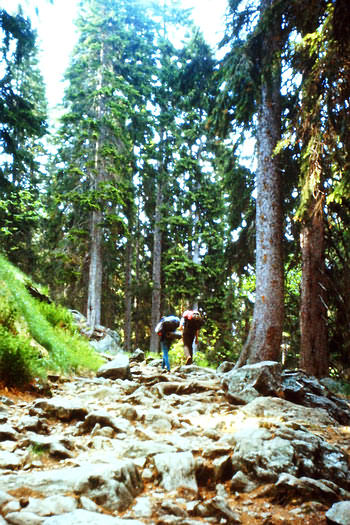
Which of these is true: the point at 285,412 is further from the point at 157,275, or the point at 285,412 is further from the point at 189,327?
the point at 157,275

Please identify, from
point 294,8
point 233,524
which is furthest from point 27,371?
point 294,8

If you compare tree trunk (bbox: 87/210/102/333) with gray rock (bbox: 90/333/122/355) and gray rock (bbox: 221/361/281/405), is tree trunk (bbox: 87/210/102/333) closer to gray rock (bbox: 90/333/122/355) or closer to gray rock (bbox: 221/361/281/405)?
gray rock (bbox: 90/333/122/355)

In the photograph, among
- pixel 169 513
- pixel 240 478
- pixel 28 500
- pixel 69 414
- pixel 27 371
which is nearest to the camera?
pixel 28 500

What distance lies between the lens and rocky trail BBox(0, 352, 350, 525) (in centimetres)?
214

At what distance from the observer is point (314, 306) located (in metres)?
8.23

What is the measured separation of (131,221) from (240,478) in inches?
643

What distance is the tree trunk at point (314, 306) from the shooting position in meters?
8.11

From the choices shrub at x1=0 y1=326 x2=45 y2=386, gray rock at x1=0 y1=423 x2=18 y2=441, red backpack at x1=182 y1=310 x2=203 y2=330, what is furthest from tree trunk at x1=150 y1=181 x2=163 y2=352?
gray rock at x1=0 y1=423 x2=18 y2=441

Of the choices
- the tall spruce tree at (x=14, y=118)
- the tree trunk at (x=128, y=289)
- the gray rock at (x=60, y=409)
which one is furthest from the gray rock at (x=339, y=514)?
the tree trunk at (x=128, y=289)

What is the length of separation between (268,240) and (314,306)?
2.21m

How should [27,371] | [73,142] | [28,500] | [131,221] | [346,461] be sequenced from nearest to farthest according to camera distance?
[28,500] < [346,461] < [27,371] < [73,142] < [131,221]

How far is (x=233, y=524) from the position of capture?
2109mm

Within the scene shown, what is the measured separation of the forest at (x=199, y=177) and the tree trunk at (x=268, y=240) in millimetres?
33

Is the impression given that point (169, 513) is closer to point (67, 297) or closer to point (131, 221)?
point (131, 221)
